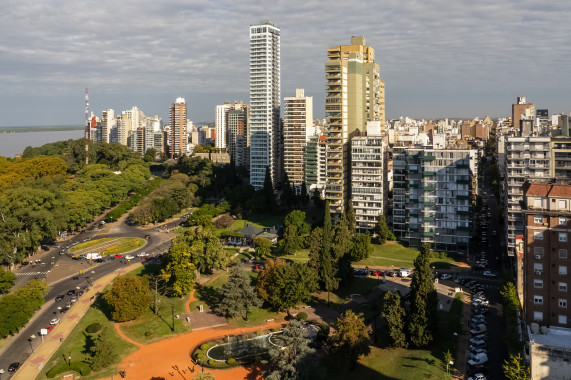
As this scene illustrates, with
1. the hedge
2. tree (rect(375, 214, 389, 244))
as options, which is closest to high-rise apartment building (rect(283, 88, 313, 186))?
tree (rect(375, 214, 389, 244))

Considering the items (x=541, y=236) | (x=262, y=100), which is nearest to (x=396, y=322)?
(x=541, y=236)

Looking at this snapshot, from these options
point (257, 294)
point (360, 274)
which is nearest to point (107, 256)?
point (257, 294)

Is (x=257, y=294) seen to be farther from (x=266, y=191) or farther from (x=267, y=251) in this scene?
(x=266, y=191)

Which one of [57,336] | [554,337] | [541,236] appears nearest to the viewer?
[554,337]

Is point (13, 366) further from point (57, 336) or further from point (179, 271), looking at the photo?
point (179, 271)

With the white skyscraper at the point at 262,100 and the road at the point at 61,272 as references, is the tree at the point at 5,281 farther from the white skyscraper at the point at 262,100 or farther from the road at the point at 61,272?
the white skyscraper at the point at 262,100
